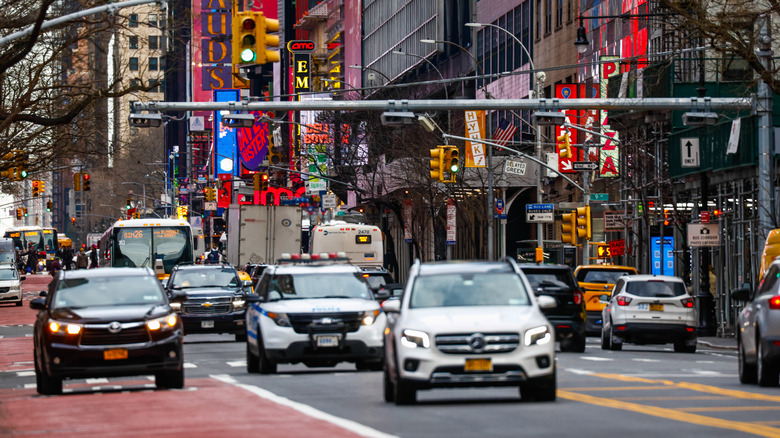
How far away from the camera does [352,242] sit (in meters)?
54.0

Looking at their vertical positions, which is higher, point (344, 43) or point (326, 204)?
point (344, 43)

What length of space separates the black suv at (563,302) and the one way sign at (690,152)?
47.3ft

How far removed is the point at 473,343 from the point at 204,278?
21.4 meters

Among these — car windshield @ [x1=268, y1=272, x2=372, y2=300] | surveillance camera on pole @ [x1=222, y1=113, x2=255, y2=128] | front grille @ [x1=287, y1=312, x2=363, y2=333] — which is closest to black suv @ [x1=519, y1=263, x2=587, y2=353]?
car windshield @ [x1=268, y1=272, x2=372, y2=300]

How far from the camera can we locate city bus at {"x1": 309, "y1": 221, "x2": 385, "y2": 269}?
5384cm

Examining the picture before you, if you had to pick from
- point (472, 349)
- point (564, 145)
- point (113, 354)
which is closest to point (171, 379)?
A: point (113, 354)

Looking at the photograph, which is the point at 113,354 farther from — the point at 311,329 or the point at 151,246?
the point at 151,246

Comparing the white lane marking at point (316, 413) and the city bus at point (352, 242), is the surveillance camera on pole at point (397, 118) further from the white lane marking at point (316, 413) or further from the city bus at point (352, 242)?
the city bus at point (352, 242)

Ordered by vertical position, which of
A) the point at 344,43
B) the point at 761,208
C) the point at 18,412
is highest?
the point at 344,43

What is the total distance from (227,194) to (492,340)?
409ft

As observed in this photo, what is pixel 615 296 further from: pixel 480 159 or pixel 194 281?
pixel 480 159

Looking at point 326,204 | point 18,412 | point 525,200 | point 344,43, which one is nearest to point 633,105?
point 18,412

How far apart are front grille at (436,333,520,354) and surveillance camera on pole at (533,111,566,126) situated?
59.5ft

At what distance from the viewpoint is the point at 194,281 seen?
36875 mm
